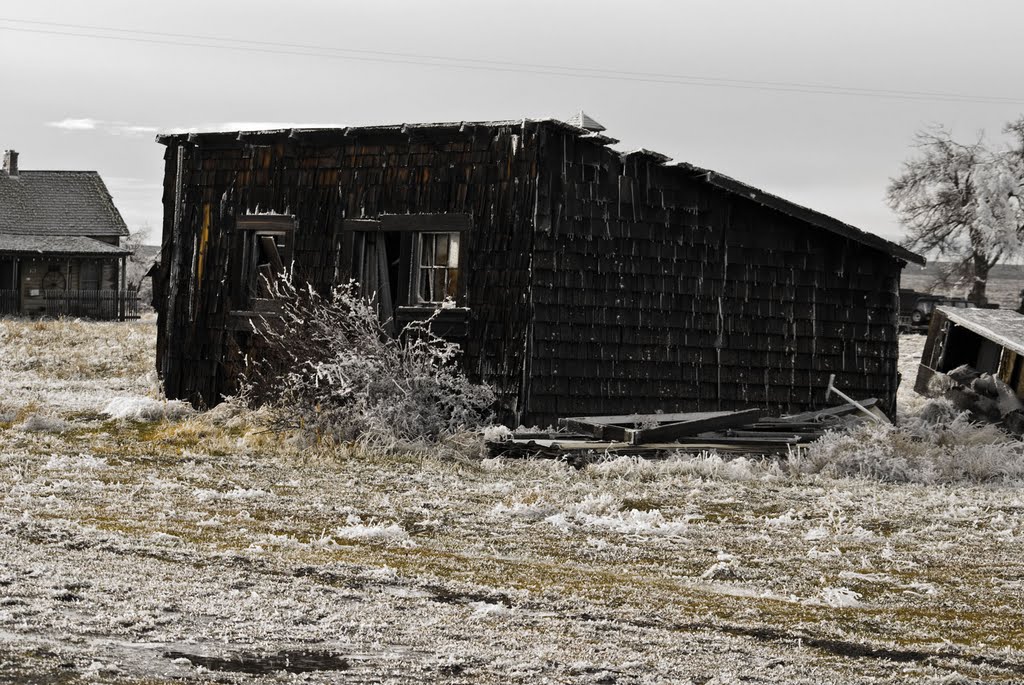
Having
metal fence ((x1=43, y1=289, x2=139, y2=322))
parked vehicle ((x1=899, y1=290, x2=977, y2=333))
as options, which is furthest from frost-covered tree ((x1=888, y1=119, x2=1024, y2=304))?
metal fence ((x1=43, y1=289, x2=139, y2=322))

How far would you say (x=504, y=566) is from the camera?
8062 millimetres

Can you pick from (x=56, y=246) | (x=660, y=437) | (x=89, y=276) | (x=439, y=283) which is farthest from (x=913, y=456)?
(x=89, y=276)

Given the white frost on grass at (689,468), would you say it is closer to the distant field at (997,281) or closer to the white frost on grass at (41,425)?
the white frost on grass at (41,425)

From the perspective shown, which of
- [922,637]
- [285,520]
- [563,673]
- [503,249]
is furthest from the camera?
[503,249]

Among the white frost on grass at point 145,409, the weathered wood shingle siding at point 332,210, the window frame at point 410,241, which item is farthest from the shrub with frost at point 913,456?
the white frost on grass at point 145,409

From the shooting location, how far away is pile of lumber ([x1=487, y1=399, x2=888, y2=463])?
45.4 feet

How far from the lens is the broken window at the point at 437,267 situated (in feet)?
53.4

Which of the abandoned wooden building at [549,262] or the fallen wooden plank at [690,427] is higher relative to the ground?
the abandoned wooden building at [549,262]

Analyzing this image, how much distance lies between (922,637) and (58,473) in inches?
333

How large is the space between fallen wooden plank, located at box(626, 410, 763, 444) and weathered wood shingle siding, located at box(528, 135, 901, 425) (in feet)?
5.39

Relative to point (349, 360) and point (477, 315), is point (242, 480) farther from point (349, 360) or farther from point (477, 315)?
point (477, 315)

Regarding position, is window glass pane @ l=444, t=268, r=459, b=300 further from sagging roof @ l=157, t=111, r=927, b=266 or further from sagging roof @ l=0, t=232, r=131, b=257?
sagging roof @ l=0, t=232, r=131, b=257

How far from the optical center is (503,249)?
15.5 metres

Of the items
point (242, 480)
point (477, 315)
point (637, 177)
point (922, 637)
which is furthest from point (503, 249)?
point (922, 637)
